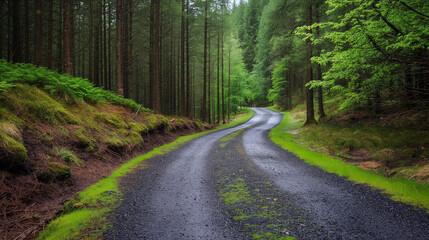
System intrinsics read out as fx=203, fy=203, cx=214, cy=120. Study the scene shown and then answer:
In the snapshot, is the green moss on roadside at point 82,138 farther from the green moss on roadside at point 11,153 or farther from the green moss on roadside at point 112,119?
the green moss on roadside at point 11,153

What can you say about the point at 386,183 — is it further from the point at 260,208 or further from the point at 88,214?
the point at 88,214

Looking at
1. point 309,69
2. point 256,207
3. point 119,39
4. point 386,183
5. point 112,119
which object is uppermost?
point 119,39

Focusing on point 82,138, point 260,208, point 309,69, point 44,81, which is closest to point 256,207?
point 260,208

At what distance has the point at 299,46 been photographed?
56.1 ft

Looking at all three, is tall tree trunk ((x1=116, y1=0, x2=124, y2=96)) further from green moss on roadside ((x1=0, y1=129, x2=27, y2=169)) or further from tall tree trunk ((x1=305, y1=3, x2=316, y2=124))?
tall tree trunk ((x1=305, y1=3, x2=316, y2=124))

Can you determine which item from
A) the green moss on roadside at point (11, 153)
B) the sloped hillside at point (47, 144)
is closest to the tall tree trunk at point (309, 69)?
the sloped hillside at point (47, 144)

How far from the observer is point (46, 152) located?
5168 millimetres

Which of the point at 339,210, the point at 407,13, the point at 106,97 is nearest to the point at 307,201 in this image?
the point at 339,210

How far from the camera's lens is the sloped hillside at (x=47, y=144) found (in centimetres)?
378

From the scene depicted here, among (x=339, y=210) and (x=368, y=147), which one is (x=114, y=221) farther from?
(x=368, y=147)

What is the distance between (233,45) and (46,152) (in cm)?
3191

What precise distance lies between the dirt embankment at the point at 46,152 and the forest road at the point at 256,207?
1325mm

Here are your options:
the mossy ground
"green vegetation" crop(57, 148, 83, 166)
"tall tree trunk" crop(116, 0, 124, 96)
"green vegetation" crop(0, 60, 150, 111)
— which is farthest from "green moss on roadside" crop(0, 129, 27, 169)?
"tall tree trunk" crop(116, 0, 124, 96)

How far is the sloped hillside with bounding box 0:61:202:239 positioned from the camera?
12.4ft
